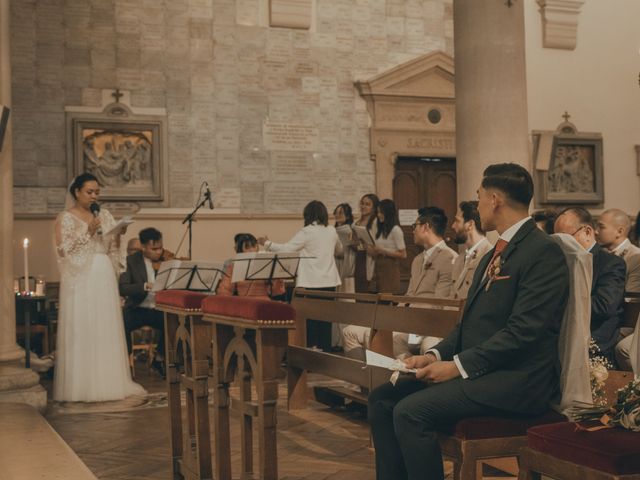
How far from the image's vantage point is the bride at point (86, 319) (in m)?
7.47

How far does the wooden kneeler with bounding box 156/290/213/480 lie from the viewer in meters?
4.22

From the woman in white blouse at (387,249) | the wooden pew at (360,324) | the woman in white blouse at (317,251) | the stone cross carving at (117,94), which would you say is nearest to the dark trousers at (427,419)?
the wooden pew at (360,324)

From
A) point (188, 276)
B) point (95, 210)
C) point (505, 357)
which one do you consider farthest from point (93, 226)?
point (505, 357)

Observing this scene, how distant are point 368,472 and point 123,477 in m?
1.33

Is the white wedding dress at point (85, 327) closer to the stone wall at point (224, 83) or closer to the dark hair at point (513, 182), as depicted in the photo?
the stone wall at point (224, 83)

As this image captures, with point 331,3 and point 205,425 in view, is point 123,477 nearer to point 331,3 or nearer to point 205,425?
point 205,425

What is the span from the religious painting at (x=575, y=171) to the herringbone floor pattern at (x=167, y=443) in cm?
775

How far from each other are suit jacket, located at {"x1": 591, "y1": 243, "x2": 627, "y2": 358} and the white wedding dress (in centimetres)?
414

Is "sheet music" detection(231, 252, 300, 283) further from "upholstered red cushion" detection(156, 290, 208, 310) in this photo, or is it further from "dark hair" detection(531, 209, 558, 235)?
"upholstered red cushion" detection(156, 290, 208, 310)

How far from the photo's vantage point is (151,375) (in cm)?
915

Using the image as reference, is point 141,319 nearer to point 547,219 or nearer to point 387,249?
point 387,249

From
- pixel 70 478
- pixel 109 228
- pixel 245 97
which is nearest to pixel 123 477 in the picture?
pixel 70 478

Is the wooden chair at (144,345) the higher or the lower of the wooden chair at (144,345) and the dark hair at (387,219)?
the lower

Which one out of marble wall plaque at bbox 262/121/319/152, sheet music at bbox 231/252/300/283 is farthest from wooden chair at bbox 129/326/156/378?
marble wall plaque at bbox 262/121/319/152
